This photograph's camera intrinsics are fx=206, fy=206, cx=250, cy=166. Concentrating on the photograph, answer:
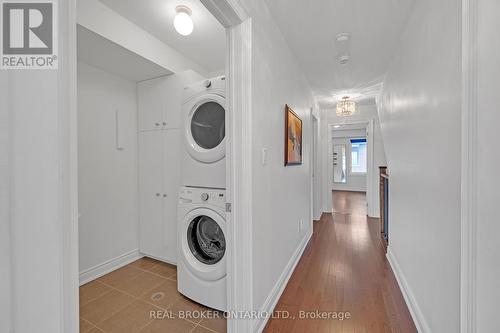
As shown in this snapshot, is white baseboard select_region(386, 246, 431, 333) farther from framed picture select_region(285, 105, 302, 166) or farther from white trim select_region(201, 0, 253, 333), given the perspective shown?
framed picture select_region(285, 105, 302, 166)

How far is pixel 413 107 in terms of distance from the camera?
1580 mm

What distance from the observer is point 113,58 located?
1987mm

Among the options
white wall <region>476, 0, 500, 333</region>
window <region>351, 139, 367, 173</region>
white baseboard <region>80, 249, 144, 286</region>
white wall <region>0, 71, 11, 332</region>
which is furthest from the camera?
window <region>351, 139, 367, 173</region>

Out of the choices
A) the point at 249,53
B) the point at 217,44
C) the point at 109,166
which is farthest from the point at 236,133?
the point at 109,166

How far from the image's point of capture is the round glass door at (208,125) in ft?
5.45

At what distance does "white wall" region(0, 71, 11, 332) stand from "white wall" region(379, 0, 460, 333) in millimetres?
1510

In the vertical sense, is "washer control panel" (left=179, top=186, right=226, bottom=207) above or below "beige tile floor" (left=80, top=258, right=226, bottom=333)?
above

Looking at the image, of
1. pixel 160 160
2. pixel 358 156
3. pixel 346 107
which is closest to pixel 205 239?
pixel 160 160

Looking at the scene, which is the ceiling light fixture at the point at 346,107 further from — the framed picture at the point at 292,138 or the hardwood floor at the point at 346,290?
the hardwood floor at the point at 346,290

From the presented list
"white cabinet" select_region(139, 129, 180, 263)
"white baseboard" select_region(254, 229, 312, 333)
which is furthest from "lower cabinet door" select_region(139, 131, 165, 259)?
"white baseboard" select_region(254, 229, 312, 333)

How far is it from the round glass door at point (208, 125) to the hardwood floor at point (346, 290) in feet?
4.77

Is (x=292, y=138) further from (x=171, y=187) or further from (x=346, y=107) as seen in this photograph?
(x=346, y=107)

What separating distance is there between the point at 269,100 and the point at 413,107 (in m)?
1.10

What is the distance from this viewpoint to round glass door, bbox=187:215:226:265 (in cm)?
173
